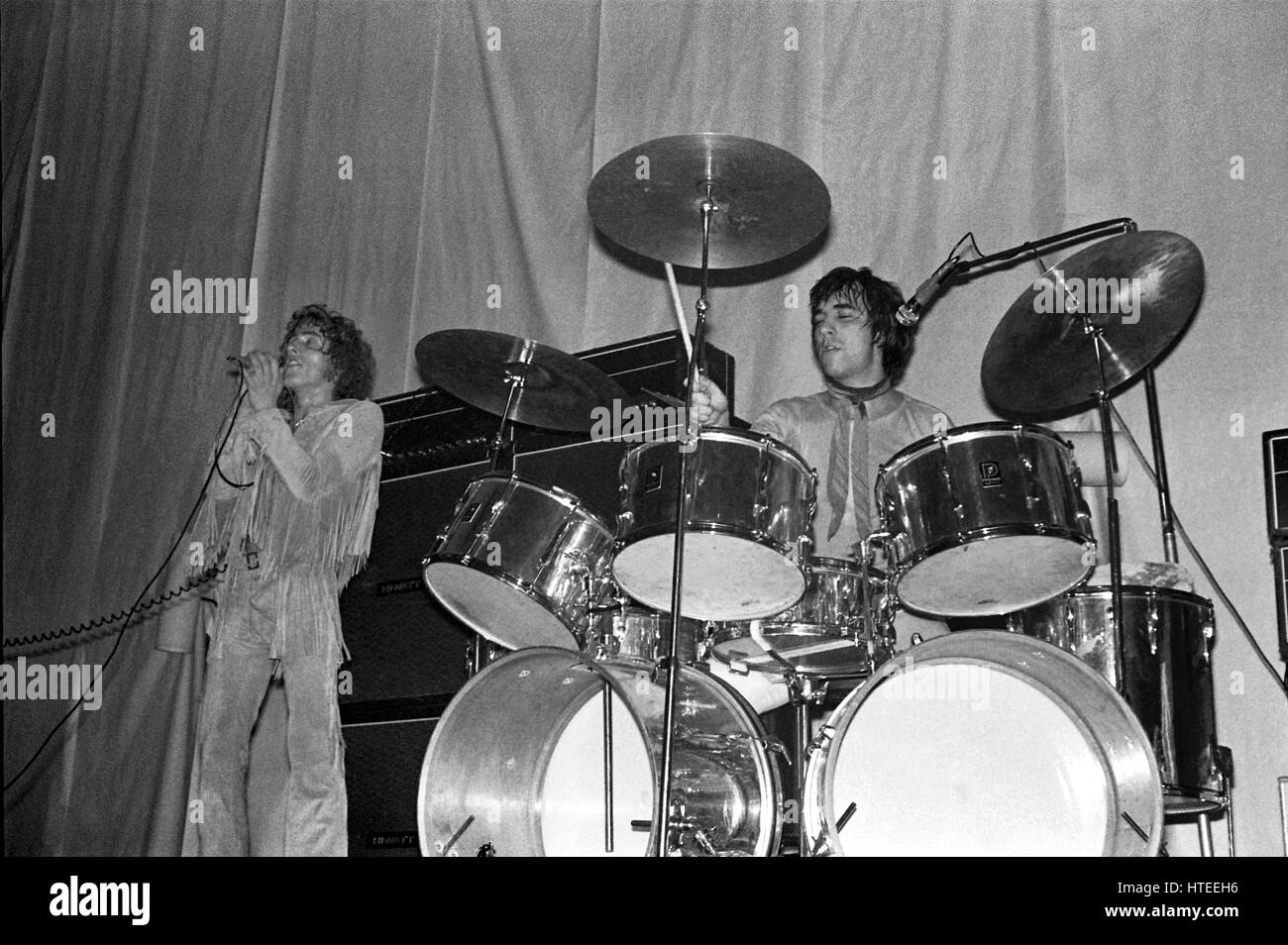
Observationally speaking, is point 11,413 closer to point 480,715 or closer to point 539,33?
point 539,33

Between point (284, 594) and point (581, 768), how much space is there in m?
0.92

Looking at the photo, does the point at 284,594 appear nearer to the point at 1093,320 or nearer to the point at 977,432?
the point at 977,432

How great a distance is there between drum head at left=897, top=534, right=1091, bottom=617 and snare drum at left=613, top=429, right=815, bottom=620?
277mm

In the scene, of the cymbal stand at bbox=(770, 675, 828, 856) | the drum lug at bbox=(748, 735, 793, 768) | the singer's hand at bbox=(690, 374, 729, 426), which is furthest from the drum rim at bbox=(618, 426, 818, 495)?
the drum lug at bbox=(748, 735, 793, 768)

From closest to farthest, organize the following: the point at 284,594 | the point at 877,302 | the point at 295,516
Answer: the point at 284,594, the point at 295,516, the point at 877,302

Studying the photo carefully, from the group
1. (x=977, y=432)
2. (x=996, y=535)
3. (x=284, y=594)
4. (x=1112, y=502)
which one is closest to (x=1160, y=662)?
(x=1112, y=502)

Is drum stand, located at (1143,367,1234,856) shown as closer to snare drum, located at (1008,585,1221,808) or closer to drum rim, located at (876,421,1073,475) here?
snare drum, located at (1008,585,1221,808)

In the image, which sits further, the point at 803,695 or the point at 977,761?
the point at 803,695

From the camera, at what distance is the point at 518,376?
3.66 metres

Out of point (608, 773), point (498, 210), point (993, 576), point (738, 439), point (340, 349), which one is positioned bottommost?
point (608, 773)

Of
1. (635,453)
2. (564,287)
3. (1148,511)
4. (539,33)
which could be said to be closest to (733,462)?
(635,453)

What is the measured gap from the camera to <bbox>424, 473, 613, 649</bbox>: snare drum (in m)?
3.14

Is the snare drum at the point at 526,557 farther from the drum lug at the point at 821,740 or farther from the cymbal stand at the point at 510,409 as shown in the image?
the drum lug at the point at 821,740
